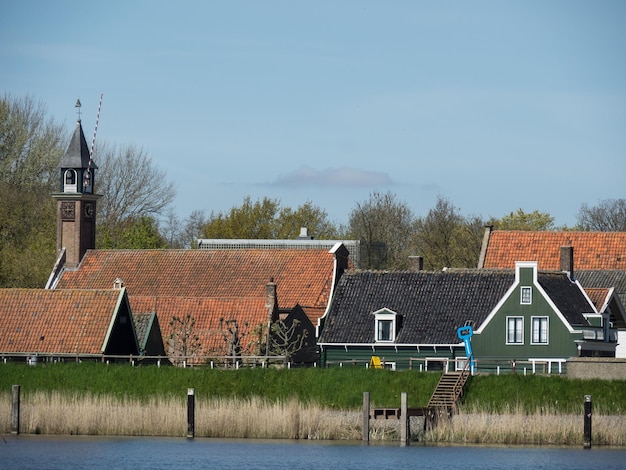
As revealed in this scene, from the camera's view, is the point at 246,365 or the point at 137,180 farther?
the point at 137,180

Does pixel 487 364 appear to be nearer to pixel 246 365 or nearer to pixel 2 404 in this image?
pixel 246 365

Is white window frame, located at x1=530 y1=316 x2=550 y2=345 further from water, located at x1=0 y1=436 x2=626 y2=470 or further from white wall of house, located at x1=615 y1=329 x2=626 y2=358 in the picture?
water, located at x1=0 y1=436 x2=626 y2=470

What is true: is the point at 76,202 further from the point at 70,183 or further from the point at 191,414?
the point at 191,414

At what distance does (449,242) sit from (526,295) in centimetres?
3342

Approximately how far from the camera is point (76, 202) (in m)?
73.1

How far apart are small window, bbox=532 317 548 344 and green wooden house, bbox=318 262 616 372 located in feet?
0.12

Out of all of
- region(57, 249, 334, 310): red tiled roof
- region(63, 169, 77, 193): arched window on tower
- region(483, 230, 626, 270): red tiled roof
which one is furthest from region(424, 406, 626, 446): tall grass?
region(63, 169, 77, 193): arched window on tower

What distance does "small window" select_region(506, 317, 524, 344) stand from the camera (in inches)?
2338

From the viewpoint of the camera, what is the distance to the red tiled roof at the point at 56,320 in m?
55.4

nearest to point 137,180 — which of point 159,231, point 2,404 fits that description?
point 159,231

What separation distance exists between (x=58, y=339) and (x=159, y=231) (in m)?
46.5

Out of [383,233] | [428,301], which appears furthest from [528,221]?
[428,301]

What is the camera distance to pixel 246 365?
55031mm

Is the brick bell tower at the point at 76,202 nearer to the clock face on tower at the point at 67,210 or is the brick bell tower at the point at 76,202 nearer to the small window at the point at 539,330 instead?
the clock face on tower at the point at 67,210
